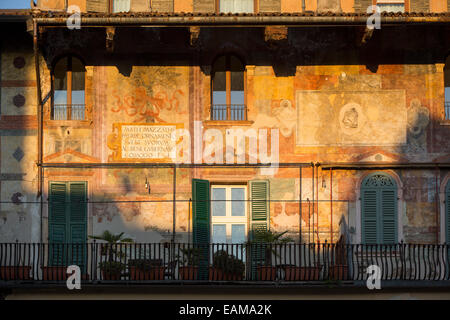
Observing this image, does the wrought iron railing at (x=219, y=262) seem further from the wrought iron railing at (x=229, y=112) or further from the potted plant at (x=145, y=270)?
the wrought iron railing at (x=229, y=112)

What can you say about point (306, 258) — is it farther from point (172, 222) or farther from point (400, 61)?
point (400, 61)

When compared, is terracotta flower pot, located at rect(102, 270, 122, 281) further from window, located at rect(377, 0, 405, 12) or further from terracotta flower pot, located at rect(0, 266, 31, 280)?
window, located at rect(377, 0, 405, 12)

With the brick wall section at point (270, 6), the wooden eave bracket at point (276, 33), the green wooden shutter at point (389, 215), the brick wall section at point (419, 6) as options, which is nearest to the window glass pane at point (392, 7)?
the brick wall section at point (419, 6)

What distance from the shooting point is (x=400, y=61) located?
1773 centimetres

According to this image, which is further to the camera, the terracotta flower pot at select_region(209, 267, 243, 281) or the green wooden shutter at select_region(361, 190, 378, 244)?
the green wooden shutter at select_region(361, 190, 378, 244)

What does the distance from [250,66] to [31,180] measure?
211 inches

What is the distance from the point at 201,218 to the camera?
57.0ft

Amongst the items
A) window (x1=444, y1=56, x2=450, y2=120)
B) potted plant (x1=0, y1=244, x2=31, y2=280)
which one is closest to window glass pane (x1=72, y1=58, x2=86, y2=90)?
potted plant (x1=0, y1=244, x2=31, y2=280)

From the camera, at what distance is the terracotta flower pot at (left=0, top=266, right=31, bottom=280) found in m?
16.6

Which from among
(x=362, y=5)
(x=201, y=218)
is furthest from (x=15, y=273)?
(x=362, y=5)

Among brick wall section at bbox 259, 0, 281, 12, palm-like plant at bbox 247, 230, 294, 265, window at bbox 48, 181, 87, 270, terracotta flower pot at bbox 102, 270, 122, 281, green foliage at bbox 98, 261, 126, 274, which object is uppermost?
brick wall section at bbox 259, 0, 281, 12

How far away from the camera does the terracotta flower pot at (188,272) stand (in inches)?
650

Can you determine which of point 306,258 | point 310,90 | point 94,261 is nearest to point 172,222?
point 94,261

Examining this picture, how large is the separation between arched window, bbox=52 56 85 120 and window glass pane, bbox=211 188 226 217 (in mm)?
3356
